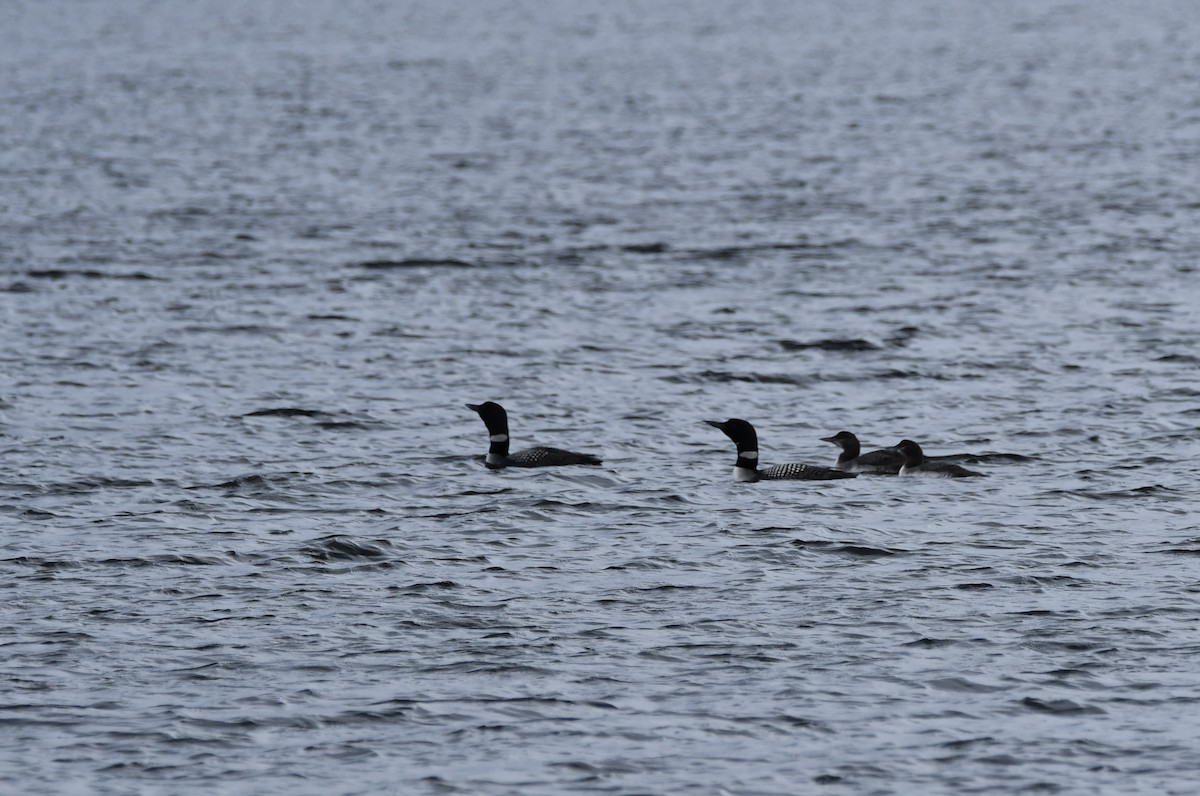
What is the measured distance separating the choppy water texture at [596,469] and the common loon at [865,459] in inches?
14.8

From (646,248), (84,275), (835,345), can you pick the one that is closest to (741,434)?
(835,345)

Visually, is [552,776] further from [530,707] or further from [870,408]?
[870,408]

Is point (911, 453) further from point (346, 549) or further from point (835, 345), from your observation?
point (835, 345)

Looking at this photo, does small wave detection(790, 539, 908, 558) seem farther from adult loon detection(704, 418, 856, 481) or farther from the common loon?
the common loon

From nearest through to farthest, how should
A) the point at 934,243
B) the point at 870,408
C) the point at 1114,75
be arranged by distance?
the point at 870,408 < the point at 934,243 < the point at 1114,75

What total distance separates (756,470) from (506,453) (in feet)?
10.3

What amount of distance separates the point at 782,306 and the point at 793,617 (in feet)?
59.3

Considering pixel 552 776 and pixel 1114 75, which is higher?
pixel 1114 75

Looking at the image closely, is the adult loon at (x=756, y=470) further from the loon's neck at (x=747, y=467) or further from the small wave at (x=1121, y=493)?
the small wave at (x=1121, y=493)

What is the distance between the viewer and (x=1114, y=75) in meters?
87.6

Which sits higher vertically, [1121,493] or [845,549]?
[1121,493]

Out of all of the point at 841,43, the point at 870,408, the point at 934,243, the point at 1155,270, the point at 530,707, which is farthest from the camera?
the point at 841,43

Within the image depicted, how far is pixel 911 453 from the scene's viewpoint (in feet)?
76.4

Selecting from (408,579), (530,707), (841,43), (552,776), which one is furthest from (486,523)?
(841,43)
